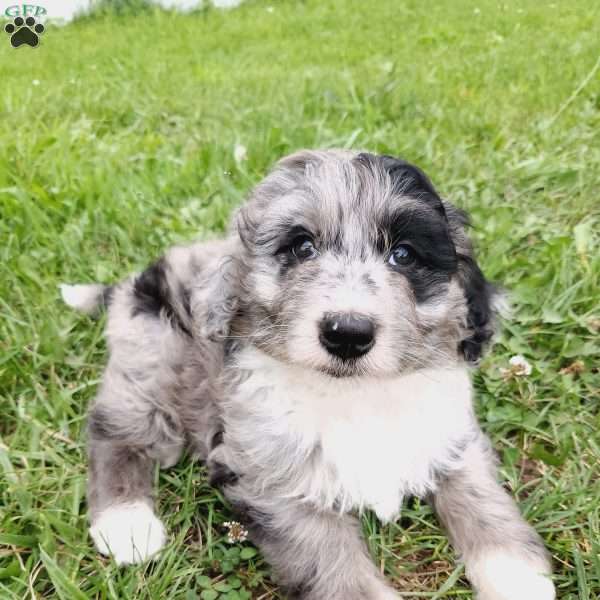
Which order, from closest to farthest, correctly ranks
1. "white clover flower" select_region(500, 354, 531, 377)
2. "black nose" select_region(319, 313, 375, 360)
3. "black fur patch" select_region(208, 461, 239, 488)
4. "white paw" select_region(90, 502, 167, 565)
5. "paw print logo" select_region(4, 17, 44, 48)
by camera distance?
"black nose" select_region(319, 313, 375, 360) → "white paw" select_region(90, 502, 167, 565) → "black fur patch" select_region(208, 461, 239, 488) → "white clover flower" select_region(500, 354, 531, 377) → "paw print logo" select_region(4, 17, 44, 48)

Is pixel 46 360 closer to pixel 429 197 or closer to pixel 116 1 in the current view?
pixel 429 197

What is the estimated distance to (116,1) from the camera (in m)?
8.34

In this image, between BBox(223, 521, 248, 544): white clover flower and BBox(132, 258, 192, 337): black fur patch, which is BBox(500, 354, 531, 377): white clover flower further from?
BBox(132, 258, 192, 337): black fur patch

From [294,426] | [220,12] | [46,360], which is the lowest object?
[46,360]

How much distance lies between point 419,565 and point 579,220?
269 centimetres

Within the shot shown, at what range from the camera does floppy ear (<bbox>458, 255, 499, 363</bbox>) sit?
2.54 metres

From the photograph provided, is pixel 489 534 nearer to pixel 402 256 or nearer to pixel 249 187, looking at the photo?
pixel 402 256

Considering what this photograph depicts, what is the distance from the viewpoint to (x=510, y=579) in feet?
7.52

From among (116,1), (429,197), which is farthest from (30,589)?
(116,1)

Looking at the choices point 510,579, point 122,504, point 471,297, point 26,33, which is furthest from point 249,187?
point 26,33

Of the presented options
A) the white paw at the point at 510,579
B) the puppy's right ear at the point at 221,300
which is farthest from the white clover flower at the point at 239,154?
the white paw at the point at 510,579

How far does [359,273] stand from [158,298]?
1.40m

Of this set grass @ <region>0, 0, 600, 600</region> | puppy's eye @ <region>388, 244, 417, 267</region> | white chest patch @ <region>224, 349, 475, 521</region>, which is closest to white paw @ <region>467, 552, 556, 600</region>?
grass @ <region>0, 0, 600, 600</region>

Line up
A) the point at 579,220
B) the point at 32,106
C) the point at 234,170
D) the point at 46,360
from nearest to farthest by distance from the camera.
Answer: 1. the point at 46,360
2. the point at 579,220
3. the point at 234,170
4. the point at 32,106
